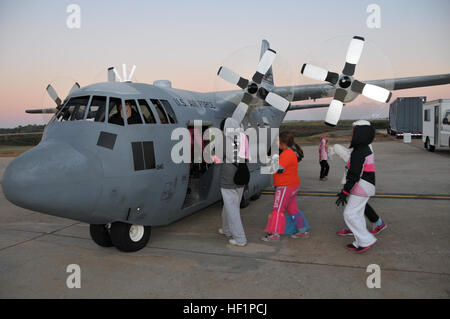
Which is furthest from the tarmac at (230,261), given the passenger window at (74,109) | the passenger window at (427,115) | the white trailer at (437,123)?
the passenger window at (427,115)

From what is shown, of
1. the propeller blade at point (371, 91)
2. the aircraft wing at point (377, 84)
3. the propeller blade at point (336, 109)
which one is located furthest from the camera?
the aircraft wing at point (377, 84)

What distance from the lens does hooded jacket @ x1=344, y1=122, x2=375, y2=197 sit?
212 inches

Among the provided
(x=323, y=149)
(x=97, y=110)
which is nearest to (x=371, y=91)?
(x=323, y=149)

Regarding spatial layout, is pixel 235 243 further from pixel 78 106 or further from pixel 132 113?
pixel 78 106

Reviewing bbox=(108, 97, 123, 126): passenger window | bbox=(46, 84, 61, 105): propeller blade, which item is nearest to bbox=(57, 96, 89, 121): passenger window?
bbox=(108, 97, 123, 126): passenger window

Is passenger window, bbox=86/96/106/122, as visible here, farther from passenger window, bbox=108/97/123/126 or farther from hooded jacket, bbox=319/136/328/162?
hooded jacket, bbox=319/136/328/162

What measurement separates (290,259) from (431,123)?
19.6 meters

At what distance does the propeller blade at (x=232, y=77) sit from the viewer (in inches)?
353

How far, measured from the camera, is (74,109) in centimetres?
554

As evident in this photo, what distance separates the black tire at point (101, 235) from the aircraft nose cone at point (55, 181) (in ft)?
3.60

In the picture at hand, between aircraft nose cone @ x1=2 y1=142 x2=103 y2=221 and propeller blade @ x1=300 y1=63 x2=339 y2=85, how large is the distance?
230 inches

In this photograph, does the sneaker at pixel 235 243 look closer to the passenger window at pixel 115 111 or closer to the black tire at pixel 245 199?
the black tire at pixel 245 199

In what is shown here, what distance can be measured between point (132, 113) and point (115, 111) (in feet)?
0.88
